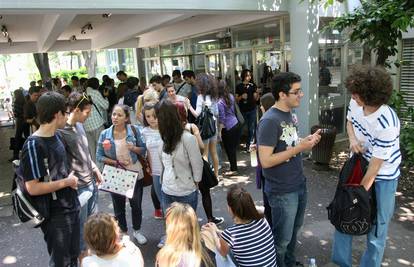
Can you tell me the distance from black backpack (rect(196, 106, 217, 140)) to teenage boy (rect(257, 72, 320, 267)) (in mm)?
2506

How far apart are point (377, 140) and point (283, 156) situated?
66cm

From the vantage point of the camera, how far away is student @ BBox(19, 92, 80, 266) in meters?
2.39

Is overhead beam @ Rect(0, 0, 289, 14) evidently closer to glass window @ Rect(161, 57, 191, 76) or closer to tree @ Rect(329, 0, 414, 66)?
tree @ Rect(329, 0, 414, 66)

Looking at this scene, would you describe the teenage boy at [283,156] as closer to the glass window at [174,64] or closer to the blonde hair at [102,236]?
the blonde hair at [102,236]

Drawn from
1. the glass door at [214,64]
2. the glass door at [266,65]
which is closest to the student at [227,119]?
the glass door at [266,65]

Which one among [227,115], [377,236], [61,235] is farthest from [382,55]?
[61,235]

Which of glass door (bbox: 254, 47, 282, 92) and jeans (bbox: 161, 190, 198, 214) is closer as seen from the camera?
jeans (bbox: 161, 190, 198, 214)

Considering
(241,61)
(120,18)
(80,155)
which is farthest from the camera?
(120,18)

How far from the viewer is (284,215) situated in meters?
2.81

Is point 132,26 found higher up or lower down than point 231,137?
higher up

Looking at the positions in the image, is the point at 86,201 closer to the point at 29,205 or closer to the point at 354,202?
the point at 29,205

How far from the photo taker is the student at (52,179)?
239 centimetres

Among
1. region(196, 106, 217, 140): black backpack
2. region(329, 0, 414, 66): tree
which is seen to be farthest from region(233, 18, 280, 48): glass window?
region(196, 106, 217, 140): black backpack

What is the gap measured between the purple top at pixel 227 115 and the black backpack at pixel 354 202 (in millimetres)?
3104
